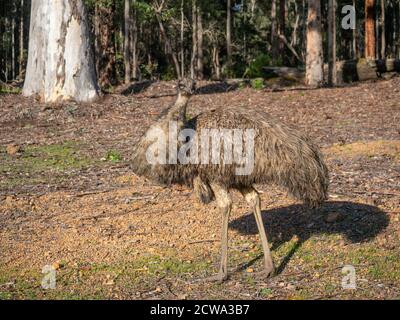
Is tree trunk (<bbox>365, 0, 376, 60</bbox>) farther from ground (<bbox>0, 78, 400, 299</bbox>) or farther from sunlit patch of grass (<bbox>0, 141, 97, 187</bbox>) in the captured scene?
sunlit patch of grass (<bbox>0, 141, 97, 187</bbox>)

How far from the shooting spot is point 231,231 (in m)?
8.12

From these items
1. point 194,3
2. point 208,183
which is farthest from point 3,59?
point 208,183

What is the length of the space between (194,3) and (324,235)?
106ft

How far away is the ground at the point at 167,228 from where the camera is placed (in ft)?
21.5

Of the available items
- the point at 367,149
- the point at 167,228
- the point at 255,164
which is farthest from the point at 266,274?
the point at 367,149

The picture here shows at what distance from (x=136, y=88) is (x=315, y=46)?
4.95 m

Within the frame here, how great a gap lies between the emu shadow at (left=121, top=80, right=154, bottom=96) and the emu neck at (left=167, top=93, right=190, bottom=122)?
12.0m

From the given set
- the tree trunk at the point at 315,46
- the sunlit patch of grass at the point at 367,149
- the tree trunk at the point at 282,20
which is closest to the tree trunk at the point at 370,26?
the tree trunk at the point at 315,46

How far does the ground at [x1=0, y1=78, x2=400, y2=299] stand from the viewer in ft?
21.5

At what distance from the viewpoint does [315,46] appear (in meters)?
19.5

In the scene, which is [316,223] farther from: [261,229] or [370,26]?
[370,26]

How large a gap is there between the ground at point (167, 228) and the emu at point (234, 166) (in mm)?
361

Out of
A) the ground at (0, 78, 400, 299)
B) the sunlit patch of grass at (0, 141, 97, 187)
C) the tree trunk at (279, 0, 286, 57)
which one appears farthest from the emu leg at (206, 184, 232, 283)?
the tree trunk at (279, 0, 286, 57)

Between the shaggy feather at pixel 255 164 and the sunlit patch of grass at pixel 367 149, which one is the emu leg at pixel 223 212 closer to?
the shaggy feather at pixel 255 164
